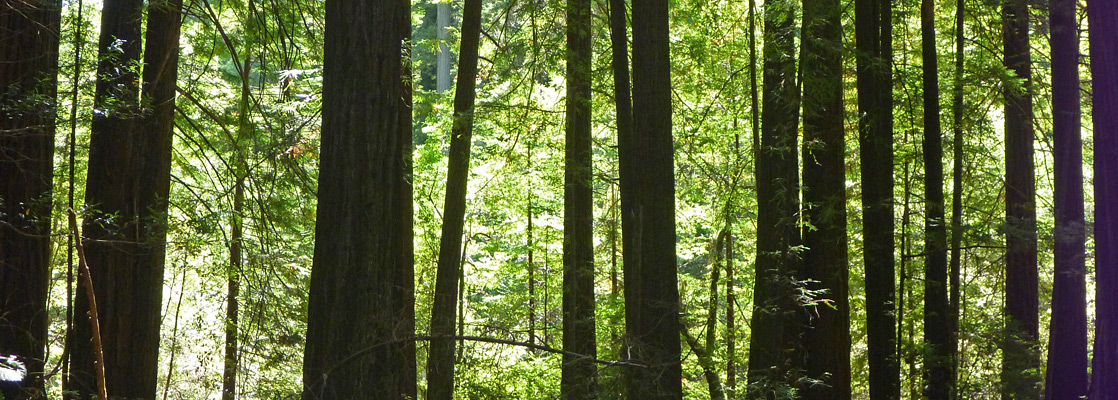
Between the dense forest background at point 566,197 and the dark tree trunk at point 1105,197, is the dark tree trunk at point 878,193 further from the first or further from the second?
the dark tree trunk at point 1105,197

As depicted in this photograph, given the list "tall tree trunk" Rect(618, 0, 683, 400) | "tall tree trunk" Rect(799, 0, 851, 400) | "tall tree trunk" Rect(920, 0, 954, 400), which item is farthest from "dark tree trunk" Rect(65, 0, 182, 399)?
"tall tree trunk" Rect(920, 0, 954, 400)

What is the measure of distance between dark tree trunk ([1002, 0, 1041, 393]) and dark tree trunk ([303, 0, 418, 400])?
25.4 feet

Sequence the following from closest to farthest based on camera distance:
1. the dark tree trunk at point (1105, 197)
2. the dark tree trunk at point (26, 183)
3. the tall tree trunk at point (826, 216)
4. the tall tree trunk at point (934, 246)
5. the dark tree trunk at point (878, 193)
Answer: the dark tree trunk at point (26, 183)
the dark tree trunk at point (1105, 197)
the tall tree trunk at point (826, 216)
the dark tree trunk at point (878, 193)
the tall tree trunk at point (934, 246)

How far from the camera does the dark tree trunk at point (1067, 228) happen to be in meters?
7.89

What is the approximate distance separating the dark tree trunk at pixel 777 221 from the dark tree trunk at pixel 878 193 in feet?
2.67

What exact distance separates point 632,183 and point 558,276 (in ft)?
35.3

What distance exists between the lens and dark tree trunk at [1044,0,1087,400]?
7.89 m

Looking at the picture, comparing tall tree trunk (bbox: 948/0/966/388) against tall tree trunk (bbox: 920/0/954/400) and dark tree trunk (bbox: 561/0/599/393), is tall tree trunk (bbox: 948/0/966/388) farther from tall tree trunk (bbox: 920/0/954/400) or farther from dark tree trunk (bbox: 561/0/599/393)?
dark tree trunk (bbox: 561/0/599/393)

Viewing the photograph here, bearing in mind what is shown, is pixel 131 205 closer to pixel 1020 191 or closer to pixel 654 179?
pixel 654 179

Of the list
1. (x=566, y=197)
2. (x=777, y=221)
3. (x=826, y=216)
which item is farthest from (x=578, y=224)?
(x=826, y=216)

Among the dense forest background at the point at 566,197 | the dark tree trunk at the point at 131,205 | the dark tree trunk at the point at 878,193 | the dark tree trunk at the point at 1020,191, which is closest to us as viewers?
the dense forest background at the point at 566,197

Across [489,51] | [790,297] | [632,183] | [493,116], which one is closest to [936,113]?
[790,297]

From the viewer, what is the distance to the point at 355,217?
5.07 m

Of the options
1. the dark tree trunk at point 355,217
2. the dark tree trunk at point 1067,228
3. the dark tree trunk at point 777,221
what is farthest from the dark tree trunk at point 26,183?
the dark tree trunk at point 1067,228
